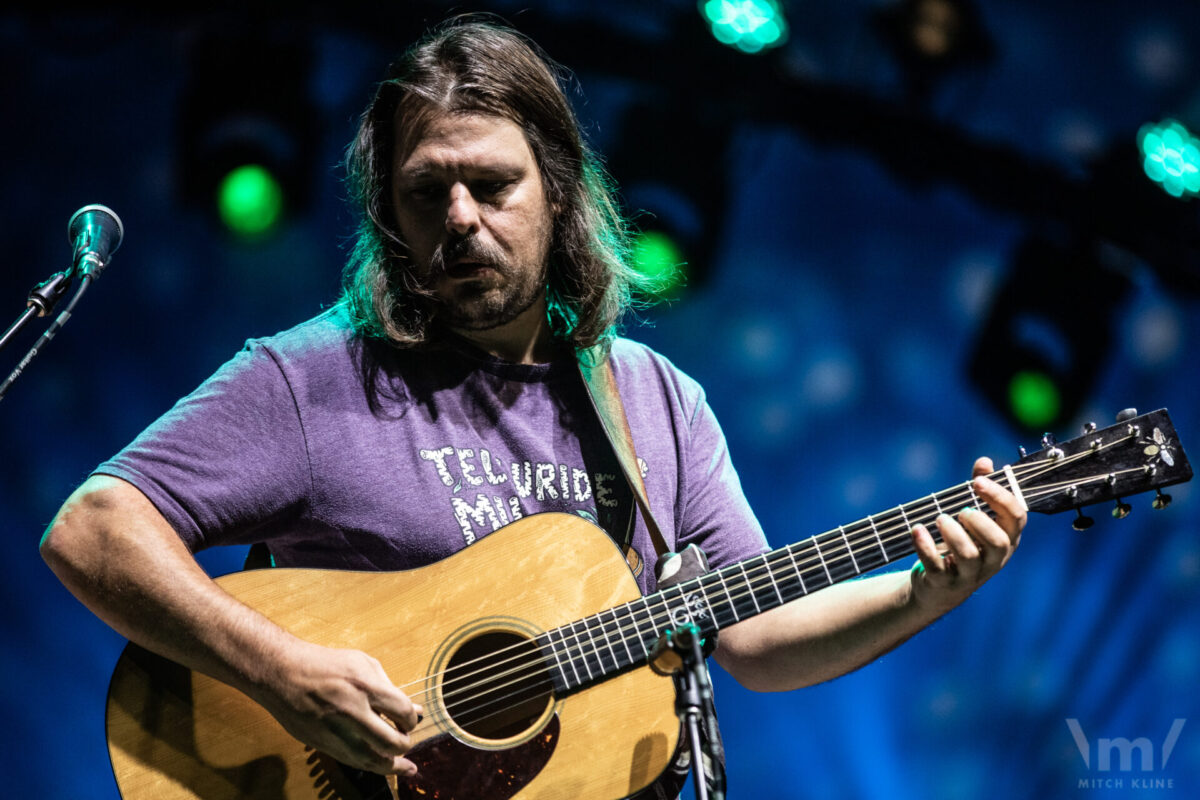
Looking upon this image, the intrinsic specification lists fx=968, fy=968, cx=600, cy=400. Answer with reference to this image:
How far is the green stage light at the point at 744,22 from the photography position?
12.2ft

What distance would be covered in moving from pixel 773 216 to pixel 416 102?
67.3 inches

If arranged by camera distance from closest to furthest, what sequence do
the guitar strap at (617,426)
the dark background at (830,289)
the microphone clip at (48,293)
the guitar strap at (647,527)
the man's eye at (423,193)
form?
the microphone clip at (48,293) < the guitar strap at (647,527) < the guitar strap at (617,426) < the man's eye at (423,193) < the dark background at (830,289)

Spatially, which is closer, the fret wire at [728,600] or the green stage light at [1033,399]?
the fret wire at [728,600]

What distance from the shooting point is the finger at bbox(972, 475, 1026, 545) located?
1.90 meters

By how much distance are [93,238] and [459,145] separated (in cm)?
85

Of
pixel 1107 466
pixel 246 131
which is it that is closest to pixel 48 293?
pixel 246 131

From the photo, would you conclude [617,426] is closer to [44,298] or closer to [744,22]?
[44,298]

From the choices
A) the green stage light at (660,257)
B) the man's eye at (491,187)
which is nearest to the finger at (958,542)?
the man's eye at (491,187)

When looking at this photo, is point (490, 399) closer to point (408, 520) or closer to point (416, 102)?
point (408, 520)

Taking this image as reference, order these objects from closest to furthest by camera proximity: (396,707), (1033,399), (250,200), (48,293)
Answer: (396,707)
(48,293)
(250,200)
(1033,399)

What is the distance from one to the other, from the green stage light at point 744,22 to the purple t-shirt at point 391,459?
72.8 inches

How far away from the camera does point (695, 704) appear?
1529 mm

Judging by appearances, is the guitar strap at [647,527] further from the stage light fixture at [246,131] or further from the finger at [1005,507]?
the stage light fixture at [246,131]

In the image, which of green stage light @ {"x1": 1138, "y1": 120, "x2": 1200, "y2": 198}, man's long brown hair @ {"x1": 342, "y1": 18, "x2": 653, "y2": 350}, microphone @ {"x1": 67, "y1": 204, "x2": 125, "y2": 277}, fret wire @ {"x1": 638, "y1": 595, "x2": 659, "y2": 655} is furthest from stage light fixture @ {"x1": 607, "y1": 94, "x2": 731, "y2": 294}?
microphone @ {"x1": 67, "y1": 204, "x2": 125, "y2": 277}
